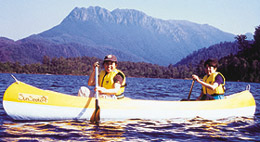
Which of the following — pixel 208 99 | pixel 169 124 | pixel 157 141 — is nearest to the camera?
pixel 157 141

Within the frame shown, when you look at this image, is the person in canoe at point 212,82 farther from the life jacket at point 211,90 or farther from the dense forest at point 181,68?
the dense forest at point 181,68

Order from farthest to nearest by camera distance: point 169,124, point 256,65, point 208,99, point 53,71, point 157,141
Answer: point 53,71 → point 256,65 → point 208,99 → point 169,124 → point 157,141

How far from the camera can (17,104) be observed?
772 centimetres

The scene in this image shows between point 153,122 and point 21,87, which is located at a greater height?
point 21,87

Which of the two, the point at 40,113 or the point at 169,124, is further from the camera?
the point at 169,124

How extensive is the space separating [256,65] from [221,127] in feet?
291

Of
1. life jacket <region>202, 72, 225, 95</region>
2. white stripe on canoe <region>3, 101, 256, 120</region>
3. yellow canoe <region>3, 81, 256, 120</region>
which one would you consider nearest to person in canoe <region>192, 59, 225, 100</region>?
life jacket <region>202, 72, 225, 95</region>

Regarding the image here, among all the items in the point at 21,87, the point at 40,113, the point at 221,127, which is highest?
the point at 21,87

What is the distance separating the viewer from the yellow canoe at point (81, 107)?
775cm

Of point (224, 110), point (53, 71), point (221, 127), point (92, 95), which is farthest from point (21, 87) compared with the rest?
point (53, 71)

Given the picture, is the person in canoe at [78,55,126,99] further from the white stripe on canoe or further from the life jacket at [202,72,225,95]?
the life jacket at [202,72,225,95]

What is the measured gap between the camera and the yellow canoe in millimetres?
7750

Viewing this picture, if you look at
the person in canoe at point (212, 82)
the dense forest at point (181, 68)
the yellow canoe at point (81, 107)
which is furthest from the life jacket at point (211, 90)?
the dense forest at point (181, 68)

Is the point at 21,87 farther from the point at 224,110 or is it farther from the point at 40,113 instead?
the point at 224,110
